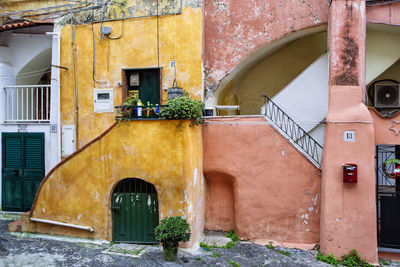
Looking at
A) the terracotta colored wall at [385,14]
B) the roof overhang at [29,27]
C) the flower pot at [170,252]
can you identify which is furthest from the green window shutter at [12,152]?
the terracotta colored wall at [385,14]

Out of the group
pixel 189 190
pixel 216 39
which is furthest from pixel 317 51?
pixel 189 190

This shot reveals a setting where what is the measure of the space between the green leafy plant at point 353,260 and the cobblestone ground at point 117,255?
0.70 meters

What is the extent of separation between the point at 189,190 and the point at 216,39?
505cm

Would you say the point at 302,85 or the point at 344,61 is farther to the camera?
the point at 302,85

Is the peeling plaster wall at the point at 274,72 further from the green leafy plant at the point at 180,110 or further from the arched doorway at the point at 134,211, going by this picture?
the arched doorway at the point at 134,211

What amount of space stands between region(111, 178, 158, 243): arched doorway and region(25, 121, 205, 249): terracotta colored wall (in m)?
0.23

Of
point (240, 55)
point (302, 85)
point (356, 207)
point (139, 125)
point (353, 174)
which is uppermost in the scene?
point (240, 55)

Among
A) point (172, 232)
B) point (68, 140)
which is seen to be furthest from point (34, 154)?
point (172, 232)

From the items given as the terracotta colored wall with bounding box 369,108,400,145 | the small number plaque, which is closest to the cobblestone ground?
the small number plaque

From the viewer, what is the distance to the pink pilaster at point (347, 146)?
8.12 metres

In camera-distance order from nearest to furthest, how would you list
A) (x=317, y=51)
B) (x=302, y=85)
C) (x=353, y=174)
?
(x=353, y=174)
(x=302, y=85)
(x=317, y=51)

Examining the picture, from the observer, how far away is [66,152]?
10734mm

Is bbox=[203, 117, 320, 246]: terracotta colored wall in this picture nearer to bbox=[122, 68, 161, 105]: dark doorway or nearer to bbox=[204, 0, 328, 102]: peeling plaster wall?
A: bbox=[204, 0, 328, 102]: peeling plaster wall

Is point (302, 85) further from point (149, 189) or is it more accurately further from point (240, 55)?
point (149, 189)
